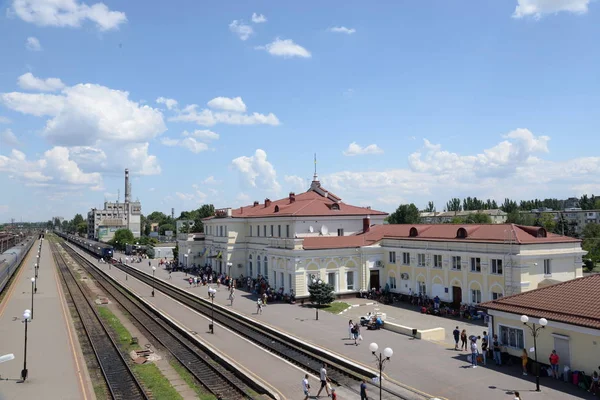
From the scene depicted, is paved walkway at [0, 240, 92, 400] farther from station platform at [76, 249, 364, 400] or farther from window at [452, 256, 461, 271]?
window at [452, 256, 461, 271]

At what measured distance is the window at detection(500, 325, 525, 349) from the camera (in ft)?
76.7

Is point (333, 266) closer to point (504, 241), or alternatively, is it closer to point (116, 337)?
point (504, 241)

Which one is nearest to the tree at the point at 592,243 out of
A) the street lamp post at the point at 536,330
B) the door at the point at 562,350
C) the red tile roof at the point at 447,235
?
the red tile roof at the point at 447,235

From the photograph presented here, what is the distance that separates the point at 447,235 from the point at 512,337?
16620mm

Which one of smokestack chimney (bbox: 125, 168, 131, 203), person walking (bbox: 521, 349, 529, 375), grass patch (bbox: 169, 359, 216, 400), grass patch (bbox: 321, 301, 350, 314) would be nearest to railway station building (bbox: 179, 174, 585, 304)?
grass patch (bbox: 321, 301, 350, 314)

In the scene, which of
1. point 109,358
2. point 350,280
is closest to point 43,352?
point 109,358

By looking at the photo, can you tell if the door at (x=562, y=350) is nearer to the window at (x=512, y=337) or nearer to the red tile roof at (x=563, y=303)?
the red tile roof at (x=563, y=303)

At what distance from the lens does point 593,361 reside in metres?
20.0

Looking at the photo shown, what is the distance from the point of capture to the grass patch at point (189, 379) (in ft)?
67.8

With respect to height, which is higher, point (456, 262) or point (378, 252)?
point (378, 252)

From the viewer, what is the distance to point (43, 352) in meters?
27.2

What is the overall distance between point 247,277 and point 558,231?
80049 millimetres

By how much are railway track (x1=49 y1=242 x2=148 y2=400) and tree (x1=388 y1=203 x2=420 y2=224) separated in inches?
3062

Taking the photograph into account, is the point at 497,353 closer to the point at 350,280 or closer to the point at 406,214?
the point at 350,280
